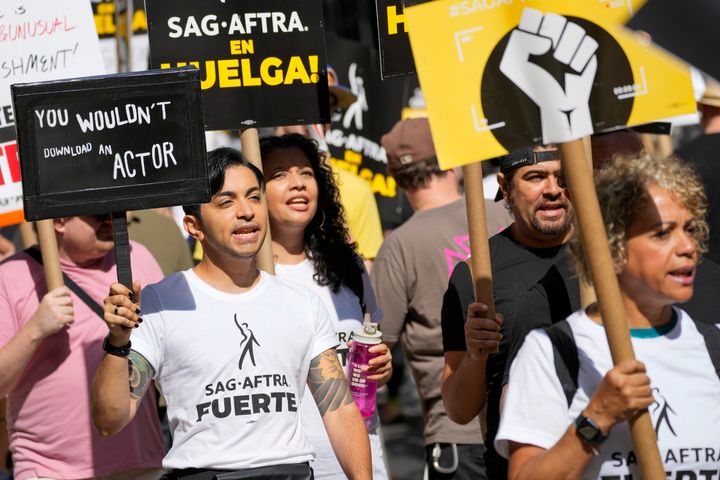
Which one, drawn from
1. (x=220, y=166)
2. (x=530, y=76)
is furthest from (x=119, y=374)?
(x=530, y=76)

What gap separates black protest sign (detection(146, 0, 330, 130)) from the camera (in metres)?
4.87

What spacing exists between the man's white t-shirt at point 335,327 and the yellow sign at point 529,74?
1.70 m

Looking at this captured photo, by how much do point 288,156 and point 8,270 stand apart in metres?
1.25

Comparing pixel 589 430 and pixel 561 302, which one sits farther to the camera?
pixel 561 302

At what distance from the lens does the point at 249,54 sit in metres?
4.95

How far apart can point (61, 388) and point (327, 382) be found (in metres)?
1.37

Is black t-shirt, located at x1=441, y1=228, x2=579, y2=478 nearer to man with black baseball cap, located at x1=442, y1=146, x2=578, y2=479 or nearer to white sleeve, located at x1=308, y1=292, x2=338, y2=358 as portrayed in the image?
man with black baseball cap, located at x1=442, y1=146, x2=578, y2=479

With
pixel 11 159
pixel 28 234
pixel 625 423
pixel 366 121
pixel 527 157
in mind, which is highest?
pixel 366 121

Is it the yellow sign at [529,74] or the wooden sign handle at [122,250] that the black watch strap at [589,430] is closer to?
the yellow sign at [529,74]

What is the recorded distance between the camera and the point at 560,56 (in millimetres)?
3459

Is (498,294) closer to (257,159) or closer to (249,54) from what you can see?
(257,159)

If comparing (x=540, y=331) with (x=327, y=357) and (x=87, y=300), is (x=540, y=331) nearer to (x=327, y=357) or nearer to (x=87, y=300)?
(x=327, y=357)

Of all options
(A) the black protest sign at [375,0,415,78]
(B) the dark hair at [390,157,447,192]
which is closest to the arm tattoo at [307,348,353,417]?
(A) the black protest sign at [375,0,415,78]

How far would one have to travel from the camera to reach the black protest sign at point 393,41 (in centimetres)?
491
